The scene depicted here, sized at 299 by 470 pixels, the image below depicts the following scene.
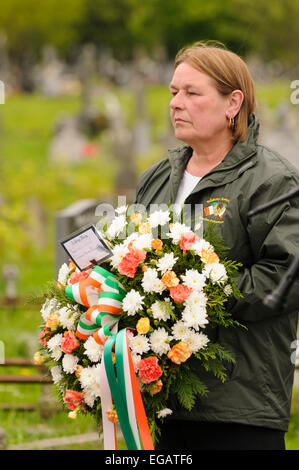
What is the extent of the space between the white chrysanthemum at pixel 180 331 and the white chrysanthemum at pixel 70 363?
1.29 ft

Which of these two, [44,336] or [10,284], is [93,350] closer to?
[44,336]

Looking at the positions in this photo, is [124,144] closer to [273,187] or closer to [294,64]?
[273,187]

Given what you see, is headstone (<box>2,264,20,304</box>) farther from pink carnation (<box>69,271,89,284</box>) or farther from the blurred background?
pink carnation (<box>69,271,89,284</box>)

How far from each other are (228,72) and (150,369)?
1183 mm

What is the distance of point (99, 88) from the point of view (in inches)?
1396

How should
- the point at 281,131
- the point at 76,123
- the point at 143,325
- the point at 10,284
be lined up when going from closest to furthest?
the point at 143,325 → the point at 10,284 → the point at 281,131 → the point at 76,123

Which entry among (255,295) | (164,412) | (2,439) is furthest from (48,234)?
(255,295)

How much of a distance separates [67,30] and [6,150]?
2191 centimetres

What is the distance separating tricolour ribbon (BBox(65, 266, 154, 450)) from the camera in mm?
2496

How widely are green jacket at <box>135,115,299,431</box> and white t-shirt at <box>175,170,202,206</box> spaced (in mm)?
173

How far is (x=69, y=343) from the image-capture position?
262 cm

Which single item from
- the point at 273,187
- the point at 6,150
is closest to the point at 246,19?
→ the point at 6,150

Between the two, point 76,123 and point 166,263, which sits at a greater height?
point 76,123

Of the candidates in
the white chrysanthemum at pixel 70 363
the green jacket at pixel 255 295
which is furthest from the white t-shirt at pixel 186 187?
the white chrysanthemum at pixel 70 363
